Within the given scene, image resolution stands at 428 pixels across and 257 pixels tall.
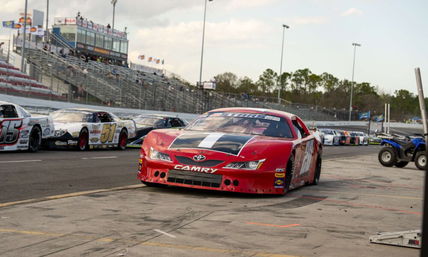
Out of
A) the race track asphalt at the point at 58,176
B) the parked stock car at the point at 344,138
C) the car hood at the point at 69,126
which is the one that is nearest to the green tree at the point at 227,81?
the parked stock car at the point at 344,138

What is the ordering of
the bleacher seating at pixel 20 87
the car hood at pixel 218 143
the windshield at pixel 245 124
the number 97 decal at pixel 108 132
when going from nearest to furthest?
the car hood at pixel 218 143, the windshield at pixel 245 124, the number 97 decal at pixel 108 132, the bleacher seating at pixel 20 87

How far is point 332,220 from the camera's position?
255 inches

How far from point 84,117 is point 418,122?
10932cm

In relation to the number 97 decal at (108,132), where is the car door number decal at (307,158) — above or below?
above

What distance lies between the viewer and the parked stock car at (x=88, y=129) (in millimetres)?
18297

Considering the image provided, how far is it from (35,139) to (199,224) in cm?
1202

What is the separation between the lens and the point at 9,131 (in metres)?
15.7

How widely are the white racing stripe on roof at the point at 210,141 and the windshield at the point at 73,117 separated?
35.8 feet

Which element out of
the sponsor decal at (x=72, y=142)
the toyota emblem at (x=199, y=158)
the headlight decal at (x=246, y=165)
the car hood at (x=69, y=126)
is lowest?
the sponsor decal at (x=72, y=142)

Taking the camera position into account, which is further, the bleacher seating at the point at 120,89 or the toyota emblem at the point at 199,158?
the bleacher seating at the point at 120,89

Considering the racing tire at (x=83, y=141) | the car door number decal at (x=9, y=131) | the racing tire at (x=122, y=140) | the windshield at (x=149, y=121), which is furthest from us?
the windshield at (x=149, y=121)

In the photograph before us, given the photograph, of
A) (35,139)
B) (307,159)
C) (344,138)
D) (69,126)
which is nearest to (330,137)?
(344,138)

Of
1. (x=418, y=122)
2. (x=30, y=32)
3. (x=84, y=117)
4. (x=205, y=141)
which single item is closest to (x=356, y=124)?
(x=418, y=122)

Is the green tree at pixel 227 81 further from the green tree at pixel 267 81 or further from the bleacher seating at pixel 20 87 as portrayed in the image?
the bleacher seating at pixel 20 87
